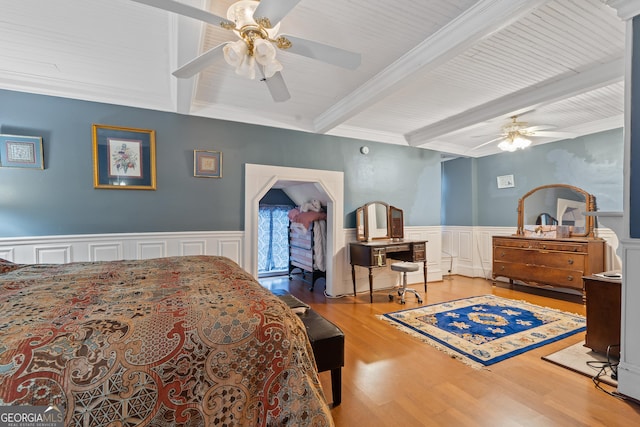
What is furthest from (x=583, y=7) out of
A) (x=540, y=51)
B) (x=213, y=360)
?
(x=213, y=360)

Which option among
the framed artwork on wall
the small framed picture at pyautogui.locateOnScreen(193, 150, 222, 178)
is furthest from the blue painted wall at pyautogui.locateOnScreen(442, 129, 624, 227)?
the framed artwork on wall

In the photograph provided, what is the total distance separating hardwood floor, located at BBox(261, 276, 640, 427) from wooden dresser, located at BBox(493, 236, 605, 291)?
4.98 ft

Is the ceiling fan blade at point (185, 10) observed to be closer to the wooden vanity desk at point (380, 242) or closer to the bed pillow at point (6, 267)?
the bed pillow at point (6, 267)

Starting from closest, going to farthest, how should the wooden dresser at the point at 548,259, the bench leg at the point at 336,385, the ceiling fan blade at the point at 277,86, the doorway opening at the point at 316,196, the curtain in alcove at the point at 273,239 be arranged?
the bench leg at the point at 336,385 < the ceiling fan blade at the point at 277,86 < the doorway opening at the point at 316,196 < the wooden dresser at the point at 548,259 < the curtain in alcove at the point at 273,239

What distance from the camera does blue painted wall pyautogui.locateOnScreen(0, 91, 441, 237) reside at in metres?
2.80

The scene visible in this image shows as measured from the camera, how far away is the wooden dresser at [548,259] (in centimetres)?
396

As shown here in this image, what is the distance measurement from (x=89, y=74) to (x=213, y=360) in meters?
2.99

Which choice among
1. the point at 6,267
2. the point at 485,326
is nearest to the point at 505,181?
the point at 485,326

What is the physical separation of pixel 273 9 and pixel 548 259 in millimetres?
4806

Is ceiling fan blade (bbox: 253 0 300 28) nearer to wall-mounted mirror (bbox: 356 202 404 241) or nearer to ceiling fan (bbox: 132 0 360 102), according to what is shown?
ceiling fan (bbox: 132 0 360 102)

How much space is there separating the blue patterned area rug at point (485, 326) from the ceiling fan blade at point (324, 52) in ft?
7.89

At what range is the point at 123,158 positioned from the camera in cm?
314

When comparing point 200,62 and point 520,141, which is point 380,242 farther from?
point 200,62
